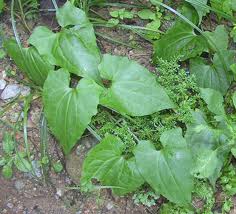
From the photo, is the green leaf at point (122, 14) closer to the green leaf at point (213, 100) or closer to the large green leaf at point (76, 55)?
the large green leaf at point (76, 55)

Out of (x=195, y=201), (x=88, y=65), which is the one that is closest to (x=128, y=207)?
(x=195, y=201)

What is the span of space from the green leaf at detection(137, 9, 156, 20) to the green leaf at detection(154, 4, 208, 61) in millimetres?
174

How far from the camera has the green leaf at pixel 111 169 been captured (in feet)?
6.46

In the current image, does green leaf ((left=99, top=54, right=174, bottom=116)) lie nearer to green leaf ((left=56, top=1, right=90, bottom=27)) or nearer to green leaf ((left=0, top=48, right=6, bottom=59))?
green leaf ((left=56, top=1, right=90, bottom=27))

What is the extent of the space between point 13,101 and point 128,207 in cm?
76

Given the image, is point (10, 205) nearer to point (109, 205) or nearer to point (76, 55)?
point (109, 205)

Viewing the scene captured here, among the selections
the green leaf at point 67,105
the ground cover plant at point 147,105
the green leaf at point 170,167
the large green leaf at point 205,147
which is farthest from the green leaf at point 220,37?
the green leaf at point 67,105

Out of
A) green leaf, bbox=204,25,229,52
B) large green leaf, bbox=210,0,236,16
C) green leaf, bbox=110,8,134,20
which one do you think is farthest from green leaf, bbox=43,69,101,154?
large green leaf, bbox=210,0,236,16

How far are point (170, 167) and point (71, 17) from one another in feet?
2.78

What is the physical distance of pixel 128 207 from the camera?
81.7 inches

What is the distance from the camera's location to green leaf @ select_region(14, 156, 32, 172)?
7.00ft

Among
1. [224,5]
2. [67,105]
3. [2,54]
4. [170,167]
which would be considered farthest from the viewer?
[2,54]

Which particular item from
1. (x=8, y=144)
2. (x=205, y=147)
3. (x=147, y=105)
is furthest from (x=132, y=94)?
Answer: (x=8, y=144)

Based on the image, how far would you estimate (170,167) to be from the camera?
6.25ft
